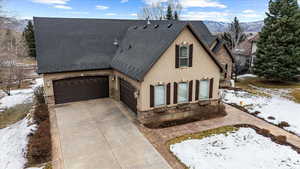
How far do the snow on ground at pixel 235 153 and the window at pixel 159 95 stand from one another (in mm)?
2948

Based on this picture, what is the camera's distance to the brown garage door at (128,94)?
12722 mm

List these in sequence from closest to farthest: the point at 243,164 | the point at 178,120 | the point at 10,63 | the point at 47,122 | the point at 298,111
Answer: the point at 243,164 → the point at 47,122 → the point at 178,120 → the point at 298,111 → the point at 10,63

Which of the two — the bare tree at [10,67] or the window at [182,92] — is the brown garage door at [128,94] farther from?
the bare tree at [10,67]

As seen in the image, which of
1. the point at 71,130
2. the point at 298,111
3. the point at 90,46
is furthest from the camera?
the point at 90,46

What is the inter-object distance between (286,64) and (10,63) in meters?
33.7

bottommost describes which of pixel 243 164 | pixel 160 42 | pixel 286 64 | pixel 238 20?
pixel 243 164

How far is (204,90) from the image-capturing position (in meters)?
13.1

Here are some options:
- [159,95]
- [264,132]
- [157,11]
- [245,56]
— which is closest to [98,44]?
[159,95]

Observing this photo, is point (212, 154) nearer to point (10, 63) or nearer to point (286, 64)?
point (286, 64)

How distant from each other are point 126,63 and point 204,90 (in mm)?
5658

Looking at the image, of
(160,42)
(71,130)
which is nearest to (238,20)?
(160,42)

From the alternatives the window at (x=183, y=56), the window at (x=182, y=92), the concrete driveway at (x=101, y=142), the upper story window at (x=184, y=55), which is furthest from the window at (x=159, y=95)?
the concrete driveway at (x=101, y=142)

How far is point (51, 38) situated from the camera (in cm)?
1559

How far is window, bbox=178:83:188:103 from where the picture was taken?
12.2 m
